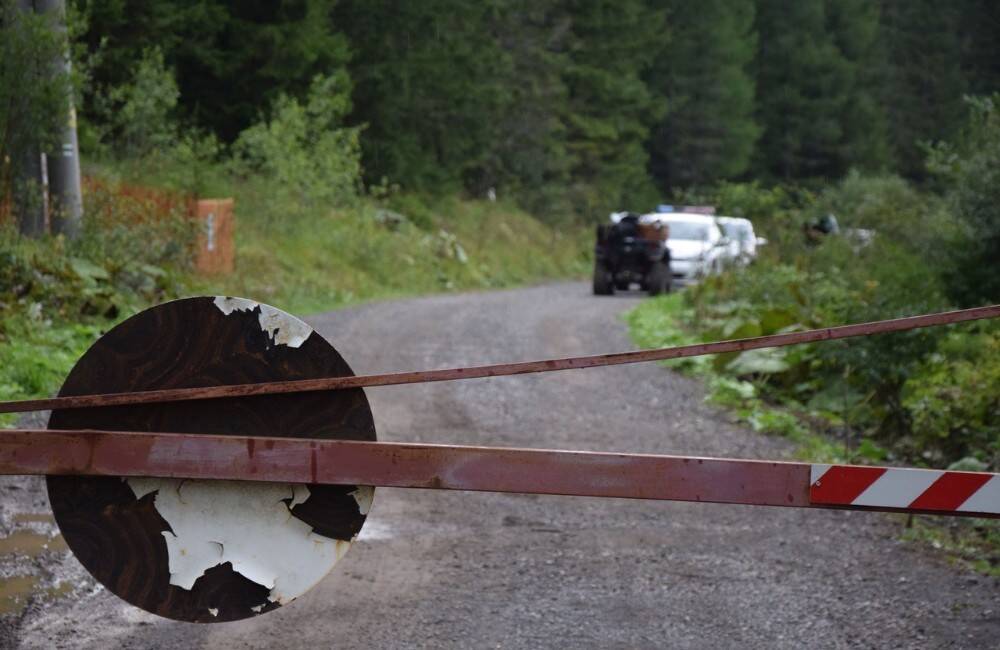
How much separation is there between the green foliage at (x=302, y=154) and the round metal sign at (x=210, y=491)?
80.4ft

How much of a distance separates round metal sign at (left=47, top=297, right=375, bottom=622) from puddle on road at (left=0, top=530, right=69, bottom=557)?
2.15 m

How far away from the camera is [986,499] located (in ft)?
13.2

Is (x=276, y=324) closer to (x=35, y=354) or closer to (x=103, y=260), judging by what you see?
(x=35, y=354)

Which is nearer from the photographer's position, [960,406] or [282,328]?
[282,328]

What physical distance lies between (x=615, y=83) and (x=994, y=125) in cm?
4760

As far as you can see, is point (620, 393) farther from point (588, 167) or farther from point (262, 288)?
point (588, 167)

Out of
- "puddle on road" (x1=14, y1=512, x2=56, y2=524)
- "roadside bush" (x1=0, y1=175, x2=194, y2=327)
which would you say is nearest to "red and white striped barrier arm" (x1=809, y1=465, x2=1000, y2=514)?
"puddle on road" (x1=14, y1=512, x2=56, y2=524)

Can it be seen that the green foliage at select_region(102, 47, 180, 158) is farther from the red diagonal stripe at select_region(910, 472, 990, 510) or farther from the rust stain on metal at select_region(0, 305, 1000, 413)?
the red diagonal stripe at select_region(910, 472, 990, 510)

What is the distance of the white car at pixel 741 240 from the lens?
21.8 metres

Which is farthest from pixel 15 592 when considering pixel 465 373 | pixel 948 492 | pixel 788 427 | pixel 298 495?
pixel 788 427

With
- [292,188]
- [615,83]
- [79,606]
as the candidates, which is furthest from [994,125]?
[615,83]

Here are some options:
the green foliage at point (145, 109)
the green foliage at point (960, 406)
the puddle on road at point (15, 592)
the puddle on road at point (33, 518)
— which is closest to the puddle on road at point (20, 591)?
the puddle on road at point (15, 592)

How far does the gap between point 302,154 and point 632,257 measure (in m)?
7.21

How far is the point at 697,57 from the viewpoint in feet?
228
